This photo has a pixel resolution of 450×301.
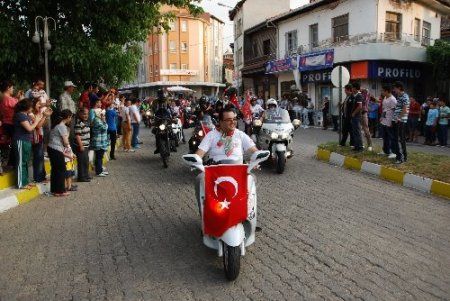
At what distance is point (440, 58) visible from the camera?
77.9ft

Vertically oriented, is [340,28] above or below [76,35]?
above

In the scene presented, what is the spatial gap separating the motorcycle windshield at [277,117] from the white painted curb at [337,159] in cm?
188

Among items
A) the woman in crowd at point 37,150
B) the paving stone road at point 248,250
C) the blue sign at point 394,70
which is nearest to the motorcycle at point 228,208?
the paving stone road at point 248,250

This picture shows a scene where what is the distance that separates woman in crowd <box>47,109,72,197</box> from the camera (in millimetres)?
8055

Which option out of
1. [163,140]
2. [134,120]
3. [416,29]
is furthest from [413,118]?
[416,29]

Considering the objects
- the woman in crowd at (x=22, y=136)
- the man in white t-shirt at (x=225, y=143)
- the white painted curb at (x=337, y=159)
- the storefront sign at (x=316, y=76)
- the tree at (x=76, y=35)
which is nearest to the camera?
the man in white t-shirt at (x=225, y=143)

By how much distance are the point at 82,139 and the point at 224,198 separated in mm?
5669

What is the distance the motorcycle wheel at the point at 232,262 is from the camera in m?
4.25

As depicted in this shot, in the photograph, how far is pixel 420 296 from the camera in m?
3.95

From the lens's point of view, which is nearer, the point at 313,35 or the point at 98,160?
the point at 98,160

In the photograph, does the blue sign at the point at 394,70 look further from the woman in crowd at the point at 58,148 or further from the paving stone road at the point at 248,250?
the woman in crowd at the point at 58,148

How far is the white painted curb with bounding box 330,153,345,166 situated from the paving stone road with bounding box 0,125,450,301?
2.81m

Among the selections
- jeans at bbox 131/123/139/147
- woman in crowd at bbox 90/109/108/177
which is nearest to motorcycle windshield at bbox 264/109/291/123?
woman in crowd at bbox 90/109/108/177

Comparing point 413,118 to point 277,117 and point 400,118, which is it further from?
point 277,117
